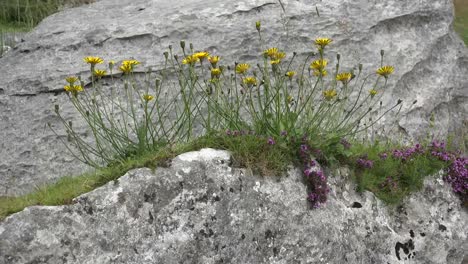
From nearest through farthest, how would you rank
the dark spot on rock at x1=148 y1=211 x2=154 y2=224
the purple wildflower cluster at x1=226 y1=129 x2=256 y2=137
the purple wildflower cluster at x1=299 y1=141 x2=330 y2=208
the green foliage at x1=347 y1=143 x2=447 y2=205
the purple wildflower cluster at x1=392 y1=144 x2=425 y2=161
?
the dark spot on rock at x1=148 y1=211 x2=154 y2=224 → the purple wildflower cluster at x1=299 y1=141 x2=330 y2=208 → the purple wildflower cluster at x1=226 y1=129 x2=256 y2=137 → the green foliage at x1=347 y1=143 x2=447 y2=205 → the purple wildflower cluster at x1=392 y1=144 x2=425 y2=161

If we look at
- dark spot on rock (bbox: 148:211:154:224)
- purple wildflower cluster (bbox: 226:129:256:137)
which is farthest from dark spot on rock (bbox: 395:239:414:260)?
dark spot on rock (bbox: 148:211:154:224)

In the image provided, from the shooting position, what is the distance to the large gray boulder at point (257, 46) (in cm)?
741

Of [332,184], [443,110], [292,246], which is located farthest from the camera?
[443,110]

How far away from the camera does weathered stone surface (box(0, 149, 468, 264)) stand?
408 cm

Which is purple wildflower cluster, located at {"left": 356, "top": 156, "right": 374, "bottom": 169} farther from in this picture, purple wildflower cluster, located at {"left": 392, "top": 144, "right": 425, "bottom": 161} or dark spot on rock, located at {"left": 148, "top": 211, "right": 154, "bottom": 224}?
dark spot on rock, located at {"left": 148, "top": 211, "right": 154, "bottom": 224}

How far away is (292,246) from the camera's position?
185 inches

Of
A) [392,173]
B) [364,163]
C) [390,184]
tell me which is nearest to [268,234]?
[364,163]

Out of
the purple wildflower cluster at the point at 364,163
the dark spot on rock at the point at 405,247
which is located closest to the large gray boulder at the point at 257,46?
the purple wildflower cluster at the point at 364,163

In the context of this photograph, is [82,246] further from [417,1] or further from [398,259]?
[417,1]

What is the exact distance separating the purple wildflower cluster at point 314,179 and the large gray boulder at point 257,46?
2.65 meters

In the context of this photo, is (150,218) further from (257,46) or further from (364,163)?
(257,46)

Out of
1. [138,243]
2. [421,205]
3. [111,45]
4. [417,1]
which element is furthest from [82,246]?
[417,1]

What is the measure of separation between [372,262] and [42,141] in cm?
411

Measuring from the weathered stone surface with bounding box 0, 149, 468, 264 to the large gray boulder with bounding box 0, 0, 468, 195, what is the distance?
2352mm
